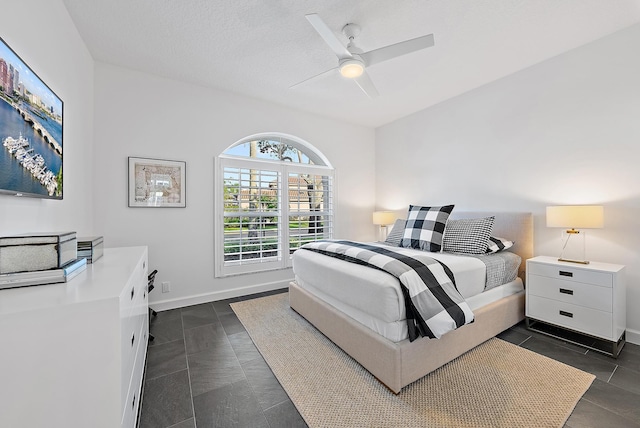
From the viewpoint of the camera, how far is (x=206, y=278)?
3.29 metres

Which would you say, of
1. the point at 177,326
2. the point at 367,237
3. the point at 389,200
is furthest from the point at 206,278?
the point at 389,200

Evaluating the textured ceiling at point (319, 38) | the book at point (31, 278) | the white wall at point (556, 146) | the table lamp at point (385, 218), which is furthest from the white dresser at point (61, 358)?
the table lamp at point (385, 218)

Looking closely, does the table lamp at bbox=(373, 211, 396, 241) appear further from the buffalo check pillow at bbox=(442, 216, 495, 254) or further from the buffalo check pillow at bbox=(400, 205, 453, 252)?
the buffalo check pillow at bbox=(442, 216, 495, 254)

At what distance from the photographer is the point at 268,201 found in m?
3.78

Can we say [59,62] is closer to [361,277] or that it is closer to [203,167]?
[203,167]

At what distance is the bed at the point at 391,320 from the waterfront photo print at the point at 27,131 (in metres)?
1.92

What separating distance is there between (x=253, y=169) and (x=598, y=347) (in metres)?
3.94

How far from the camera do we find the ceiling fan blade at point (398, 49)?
191 cm

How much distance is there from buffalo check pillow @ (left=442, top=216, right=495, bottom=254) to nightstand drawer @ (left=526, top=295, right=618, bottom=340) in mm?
625

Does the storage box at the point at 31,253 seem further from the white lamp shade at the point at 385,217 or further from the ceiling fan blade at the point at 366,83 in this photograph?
the white lamp shade at the point at 385,217

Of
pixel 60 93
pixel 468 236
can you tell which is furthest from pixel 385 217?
pixel 60 93

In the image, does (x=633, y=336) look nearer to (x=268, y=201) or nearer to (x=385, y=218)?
(x=385, y=218)

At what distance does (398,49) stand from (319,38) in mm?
747

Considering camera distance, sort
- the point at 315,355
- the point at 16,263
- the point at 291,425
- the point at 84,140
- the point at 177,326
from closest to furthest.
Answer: the point at 16,263
the point at 291,425
the point at 315,355
the point at 84,140
the point at 177,326
